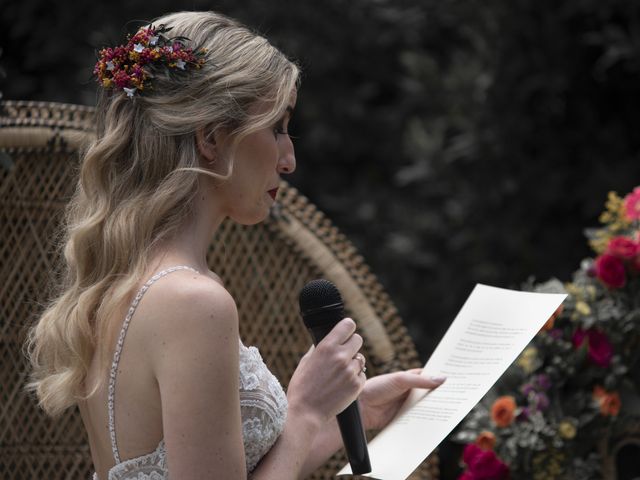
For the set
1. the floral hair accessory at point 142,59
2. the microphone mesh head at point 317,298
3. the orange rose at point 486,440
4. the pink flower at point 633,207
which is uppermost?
the floral hair accessory at point 142,59

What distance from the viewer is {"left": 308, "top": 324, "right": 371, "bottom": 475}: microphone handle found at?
187cm

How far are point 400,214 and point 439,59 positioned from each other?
774 millimetres

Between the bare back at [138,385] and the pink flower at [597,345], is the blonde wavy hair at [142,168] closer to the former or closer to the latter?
the bare back at [138,385]

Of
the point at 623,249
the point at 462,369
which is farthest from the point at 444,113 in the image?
the point at 462,369

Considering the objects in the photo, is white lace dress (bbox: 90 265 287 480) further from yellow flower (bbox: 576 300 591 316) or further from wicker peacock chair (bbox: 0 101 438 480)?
yellow flower (bbox: 576 300 591 316)

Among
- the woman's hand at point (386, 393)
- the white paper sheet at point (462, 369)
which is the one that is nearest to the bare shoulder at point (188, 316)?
the white paper sheet at point (462, 369)

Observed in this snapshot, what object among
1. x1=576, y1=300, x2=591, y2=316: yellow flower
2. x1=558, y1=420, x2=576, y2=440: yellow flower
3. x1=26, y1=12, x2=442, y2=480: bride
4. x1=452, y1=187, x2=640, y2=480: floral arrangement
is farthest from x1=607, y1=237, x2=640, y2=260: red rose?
x1=26, y1=12, x2=442, y2=480: bride

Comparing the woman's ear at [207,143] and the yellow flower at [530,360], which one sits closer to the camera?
the woman's ear at [207,143]

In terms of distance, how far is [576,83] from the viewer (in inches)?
167

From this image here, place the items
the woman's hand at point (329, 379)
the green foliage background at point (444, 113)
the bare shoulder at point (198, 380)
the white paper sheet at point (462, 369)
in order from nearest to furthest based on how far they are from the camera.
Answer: the bare shoulder at point (198, 380) → the woman's hand at point (329, 379) → the white paper sheet at point (462, 369) → the green foliage background at point (444, 113)

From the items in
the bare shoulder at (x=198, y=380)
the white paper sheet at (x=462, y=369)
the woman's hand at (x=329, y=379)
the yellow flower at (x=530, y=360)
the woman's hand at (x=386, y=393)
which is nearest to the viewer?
the bare shoulder at (x=198, y=380)

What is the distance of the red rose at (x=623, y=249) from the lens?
270 centimetres

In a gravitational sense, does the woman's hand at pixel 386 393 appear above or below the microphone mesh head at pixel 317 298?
below

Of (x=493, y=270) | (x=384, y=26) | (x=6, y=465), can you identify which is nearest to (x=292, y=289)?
(x=6, y=465)
